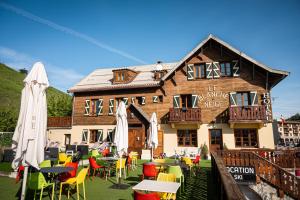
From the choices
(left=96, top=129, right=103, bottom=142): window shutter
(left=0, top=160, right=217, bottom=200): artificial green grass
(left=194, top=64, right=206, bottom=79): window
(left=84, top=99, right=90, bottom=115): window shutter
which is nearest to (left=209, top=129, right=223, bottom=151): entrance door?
(left=194, top=64, right=206, bottom=79): window

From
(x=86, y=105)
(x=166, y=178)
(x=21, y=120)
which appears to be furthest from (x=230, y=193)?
(x=86, y=105)

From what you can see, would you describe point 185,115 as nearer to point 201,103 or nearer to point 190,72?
point 201,103

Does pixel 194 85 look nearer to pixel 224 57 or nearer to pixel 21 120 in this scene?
pixel 224 57

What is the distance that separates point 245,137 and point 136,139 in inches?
369

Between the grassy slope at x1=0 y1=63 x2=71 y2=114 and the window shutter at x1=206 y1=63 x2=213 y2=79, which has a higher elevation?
the grassy slope at x1=0 y1=63 x2=71 y2=114

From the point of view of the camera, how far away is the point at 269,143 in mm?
16562

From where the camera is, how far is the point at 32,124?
5102mm

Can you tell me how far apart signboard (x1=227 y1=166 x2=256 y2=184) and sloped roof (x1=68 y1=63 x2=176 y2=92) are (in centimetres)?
1225

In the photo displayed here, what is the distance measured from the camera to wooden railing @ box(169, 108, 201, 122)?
1803cm

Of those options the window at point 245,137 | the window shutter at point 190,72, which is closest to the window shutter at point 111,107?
the window shutter at point 190,72

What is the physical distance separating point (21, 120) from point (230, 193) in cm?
495

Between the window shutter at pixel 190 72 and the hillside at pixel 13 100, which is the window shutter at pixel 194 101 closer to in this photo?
the window shutter at pixel 190 72

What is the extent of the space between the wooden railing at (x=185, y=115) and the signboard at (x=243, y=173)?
8883mm

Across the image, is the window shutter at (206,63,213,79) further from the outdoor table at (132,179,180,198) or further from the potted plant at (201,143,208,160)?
the outdoor table at (132,179,180,198)
